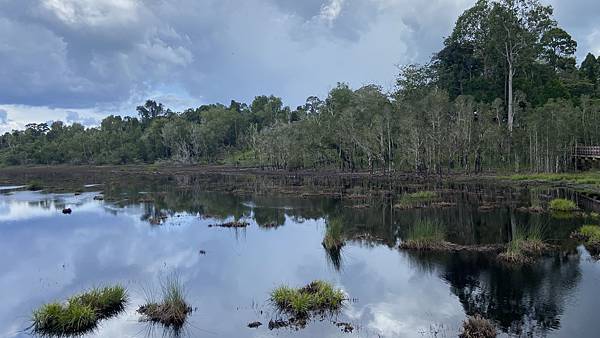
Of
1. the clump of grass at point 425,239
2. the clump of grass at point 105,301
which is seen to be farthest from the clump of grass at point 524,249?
the clump of grass at point 105,301

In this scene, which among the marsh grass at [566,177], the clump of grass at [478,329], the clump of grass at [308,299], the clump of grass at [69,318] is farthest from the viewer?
the marsh grass at [566,177]

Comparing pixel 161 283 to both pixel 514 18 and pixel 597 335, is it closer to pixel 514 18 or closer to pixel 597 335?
pixel 597 335

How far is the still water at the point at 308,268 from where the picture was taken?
15.9 metres

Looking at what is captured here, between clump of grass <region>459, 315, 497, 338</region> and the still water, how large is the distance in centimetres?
42

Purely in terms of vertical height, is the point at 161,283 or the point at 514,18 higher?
the point at 514,18

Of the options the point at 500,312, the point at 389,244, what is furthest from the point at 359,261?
the point at 500,312

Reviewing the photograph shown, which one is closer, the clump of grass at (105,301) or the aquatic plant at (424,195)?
the clump of grass at (105,301)

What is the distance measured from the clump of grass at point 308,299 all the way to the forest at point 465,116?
4850 centimetres

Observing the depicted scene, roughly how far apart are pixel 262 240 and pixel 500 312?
1688 cm

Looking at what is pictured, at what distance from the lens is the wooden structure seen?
177 feet

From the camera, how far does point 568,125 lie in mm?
56094

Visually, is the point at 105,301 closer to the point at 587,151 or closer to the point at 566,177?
the point at 566,177

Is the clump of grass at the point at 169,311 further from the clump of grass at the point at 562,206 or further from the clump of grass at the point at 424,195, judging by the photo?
the clump of grass at the point at 424,195

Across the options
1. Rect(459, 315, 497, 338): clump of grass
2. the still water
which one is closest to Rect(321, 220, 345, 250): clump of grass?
the still water
